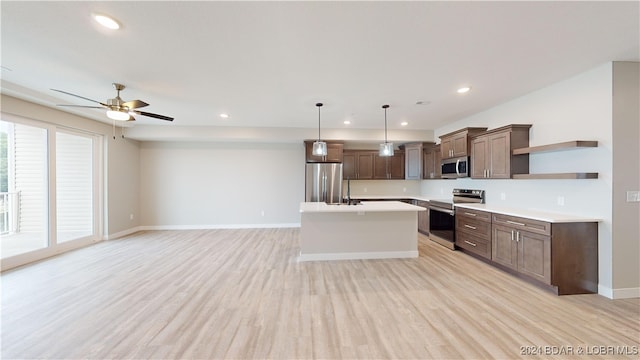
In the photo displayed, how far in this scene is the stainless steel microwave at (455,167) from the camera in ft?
15.2

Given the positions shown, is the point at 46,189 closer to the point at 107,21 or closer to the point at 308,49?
the point at 107,21

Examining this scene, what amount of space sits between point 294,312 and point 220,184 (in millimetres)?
5074

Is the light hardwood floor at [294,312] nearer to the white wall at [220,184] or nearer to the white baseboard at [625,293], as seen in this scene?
the white baseboard at [625,293]

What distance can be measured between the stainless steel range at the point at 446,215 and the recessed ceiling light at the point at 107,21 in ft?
17.0

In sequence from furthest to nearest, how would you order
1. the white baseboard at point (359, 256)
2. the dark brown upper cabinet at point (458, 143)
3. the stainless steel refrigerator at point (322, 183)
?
the stainless steel refrigerator at point (322, 183)
the dark brown upper cabinet at point (458, 143)
the white baseboard at point (359, 256)

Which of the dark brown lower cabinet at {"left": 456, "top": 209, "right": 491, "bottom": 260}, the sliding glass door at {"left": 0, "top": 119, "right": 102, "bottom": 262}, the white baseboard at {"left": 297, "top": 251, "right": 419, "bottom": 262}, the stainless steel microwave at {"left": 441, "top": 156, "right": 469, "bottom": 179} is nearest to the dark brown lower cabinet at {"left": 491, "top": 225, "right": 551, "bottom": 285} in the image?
the dark brown lower cabinet at {"left": 456, "top": 209, "right": 491, "bottom": 260}

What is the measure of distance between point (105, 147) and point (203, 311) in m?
5.00

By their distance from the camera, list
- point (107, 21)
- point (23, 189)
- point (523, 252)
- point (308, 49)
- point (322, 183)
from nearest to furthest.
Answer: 1. point (107, 21)
2. point (308, 49)
3. point (523, 252)
4. point (23, 189)
5. point (322, 183)

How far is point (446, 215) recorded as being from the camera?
487 cm

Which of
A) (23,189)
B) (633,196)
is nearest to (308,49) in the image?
(633,196)

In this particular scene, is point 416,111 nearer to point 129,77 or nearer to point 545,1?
point 545,1

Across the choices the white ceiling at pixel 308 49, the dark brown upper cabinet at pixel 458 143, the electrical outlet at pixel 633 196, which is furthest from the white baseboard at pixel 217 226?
the electrical outlet at pixel 633 196

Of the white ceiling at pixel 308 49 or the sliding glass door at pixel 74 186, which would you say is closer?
the white ceiling at pixel 308 49

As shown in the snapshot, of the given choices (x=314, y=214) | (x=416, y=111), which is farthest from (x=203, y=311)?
(x=416, y=111)
